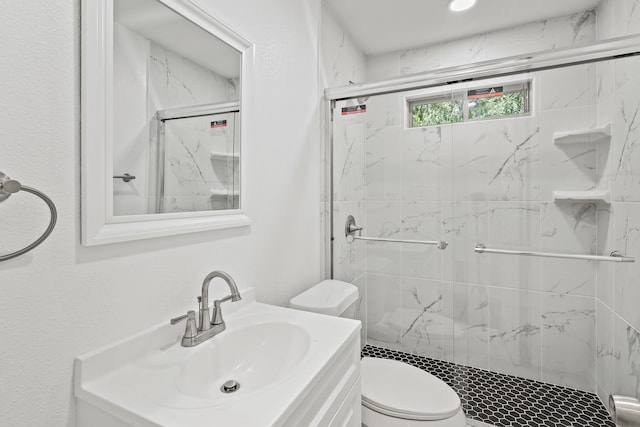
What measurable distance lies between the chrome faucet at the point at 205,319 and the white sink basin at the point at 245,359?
0.10 feet

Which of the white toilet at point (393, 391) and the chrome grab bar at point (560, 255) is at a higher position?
the chrome grab bar at point (560, 255)

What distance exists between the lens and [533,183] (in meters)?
1.59

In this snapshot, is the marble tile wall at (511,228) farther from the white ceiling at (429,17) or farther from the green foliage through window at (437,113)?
the white ceiling at (429,17)

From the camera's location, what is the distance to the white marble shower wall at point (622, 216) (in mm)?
1450

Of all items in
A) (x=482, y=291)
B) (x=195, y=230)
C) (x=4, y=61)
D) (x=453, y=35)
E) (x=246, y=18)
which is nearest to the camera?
(x=4, y=61)

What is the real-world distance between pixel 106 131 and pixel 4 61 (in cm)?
21

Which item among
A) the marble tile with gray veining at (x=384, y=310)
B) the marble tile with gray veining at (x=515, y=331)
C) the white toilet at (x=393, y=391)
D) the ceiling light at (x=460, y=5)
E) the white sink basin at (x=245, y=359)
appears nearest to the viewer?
the white sink basin at (x=245, y=359)

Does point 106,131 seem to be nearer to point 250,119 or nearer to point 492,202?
point 250,119

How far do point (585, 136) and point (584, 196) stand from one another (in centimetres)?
29

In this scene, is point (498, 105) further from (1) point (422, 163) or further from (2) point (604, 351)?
(2) point (604, 351)

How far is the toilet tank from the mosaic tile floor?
59 centimetres

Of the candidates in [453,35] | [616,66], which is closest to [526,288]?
[616,66]

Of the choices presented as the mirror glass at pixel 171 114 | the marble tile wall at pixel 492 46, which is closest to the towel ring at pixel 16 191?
the mirror glass at pixel 171 114

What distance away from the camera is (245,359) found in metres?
1.03
